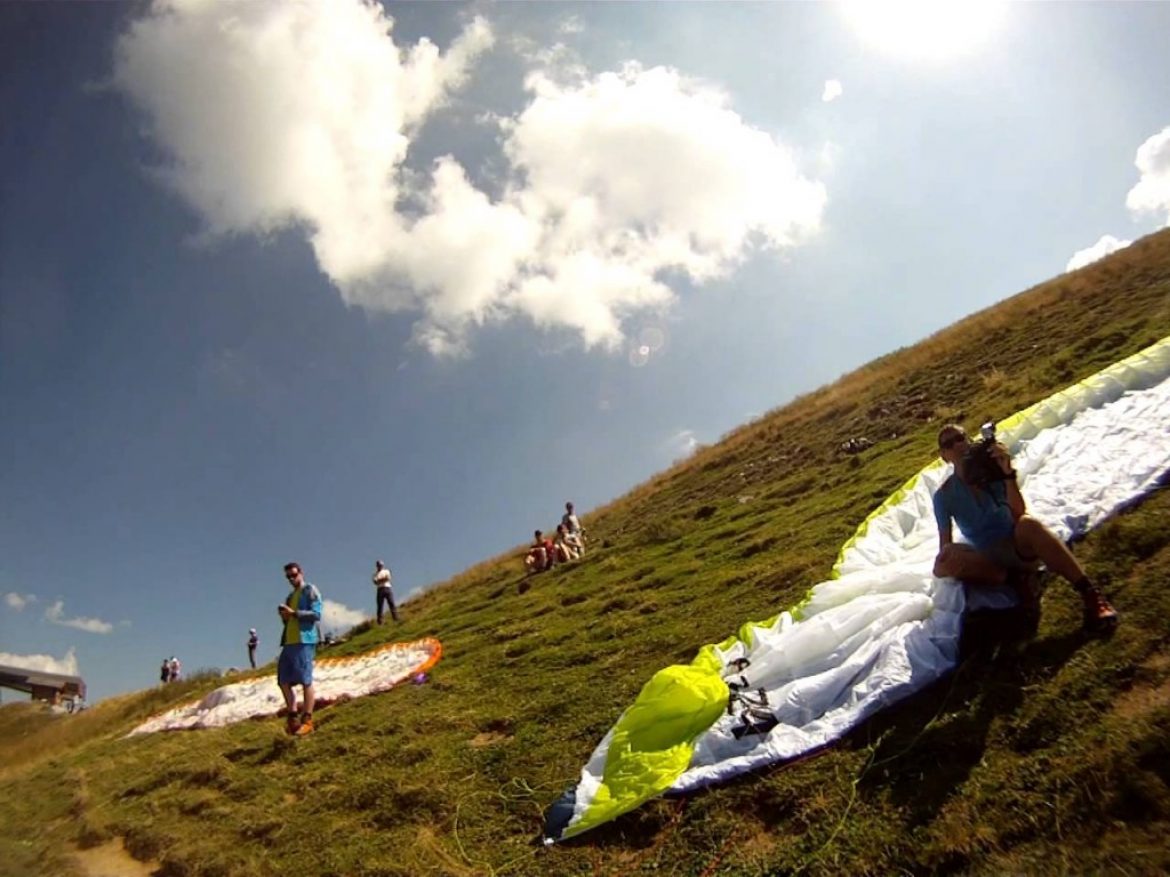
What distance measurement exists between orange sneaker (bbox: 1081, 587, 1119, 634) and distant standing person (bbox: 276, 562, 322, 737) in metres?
8.15

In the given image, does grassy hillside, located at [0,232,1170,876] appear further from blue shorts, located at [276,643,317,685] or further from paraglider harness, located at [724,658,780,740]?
blue shorts, located at [276,643,317,685]

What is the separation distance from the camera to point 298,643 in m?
9.04

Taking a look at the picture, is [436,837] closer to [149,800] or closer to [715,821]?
[715,821]

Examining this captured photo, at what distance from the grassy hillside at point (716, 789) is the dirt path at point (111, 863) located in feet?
0.41

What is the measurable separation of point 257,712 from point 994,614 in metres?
11.0

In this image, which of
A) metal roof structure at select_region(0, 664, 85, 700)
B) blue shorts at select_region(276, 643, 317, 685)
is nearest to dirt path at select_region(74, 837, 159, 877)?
A: blue shorts at select_region(276, 643, 317, 685)

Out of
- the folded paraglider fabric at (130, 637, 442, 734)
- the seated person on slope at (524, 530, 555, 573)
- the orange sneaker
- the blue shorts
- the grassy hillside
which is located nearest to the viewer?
the grassy hillside

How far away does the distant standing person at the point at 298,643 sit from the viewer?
9.04 meters

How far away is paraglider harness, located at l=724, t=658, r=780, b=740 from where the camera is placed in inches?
190

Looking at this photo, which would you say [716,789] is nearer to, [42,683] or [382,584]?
[382,584]

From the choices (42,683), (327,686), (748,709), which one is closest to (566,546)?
(327,686)

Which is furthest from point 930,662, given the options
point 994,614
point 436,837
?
point 436,837

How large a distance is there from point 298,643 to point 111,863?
2.88 metres

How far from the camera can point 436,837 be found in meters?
5.23
